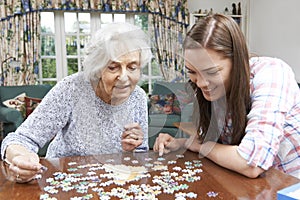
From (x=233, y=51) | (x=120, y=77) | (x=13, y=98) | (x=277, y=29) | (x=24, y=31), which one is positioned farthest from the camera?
(x=277, y=29)

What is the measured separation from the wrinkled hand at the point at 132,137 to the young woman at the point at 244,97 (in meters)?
0.30

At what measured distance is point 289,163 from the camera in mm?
1064

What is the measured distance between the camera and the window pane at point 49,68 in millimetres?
4887

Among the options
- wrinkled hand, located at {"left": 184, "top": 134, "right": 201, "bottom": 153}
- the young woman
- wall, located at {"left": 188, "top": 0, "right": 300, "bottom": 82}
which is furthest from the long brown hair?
wall, located at {"left": 188, "top": 0, "right": 300, "bottom": 82}

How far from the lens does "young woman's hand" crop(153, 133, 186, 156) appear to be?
121 cm

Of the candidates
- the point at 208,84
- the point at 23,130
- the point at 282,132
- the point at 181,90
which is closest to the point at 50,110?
the point at 23,130

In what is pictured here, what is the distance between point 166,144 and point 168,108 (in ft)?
0.55

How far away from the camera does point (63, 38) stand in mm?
4898

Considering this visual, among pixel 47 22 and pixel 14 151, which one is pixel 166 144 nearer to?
pixel 14 151

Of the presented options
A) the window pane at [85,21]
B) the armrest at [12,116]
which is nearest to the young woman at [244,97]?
the armrest at [12,116]

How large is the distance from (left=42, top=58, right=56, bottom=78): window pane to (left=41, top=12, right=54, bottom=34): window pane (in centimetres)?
48

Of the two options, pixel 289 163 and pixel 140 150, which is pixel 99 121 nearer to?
pixel 140 150

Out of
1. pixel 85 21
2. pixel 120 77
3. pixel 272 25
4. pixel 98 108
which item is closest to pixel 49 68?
pixel 85 21

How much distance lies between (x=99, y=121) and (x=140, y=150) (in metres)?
0.23
